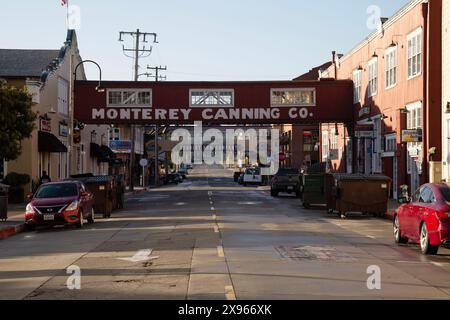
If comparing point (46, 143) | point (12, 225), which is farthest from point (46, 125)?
point (12, 225)

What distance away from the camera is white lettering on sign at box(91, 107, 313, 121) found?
47.8m

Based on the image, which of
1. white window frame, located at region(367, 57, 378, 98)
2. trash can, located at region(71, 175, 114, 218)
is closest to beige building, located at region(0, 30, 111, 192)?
trash can, located at region(71, 175, 114, 218)

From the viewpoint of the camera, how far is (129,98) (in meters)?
48.1

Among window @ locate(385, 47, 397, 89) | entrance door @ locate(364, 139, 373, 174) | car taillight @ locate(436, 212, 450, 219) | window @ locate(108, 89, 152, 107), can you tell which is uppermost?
window @ locate(385, 47, 397, 89)

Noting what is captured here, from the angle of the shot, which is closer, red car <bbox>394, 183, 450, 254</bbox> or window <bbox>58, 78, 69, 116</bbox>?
red car <bbox>394, 183, 450, 254</bbox>

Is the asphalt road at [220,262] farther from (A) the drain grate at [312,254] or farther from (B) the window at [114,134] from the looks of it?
(B) the window at [114,134]

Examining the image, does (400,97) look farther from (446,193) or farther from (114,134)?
(114,134)

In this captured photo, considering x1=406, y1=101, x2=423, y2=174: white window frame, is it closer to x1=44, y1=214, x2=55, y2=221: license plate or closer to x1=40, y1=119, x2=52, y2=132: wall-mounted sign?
x1=44, y1=214, x2=55, y2=221: license plate

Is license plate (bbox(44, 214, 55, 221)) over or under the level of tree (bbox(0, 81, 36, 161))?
under

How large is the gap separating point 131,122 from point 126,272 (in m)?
35.7

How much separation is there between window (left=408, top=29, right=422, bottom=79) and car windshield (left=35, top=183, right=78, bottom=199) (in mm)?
18139

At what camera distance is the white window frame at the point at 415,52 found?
3428 cm
